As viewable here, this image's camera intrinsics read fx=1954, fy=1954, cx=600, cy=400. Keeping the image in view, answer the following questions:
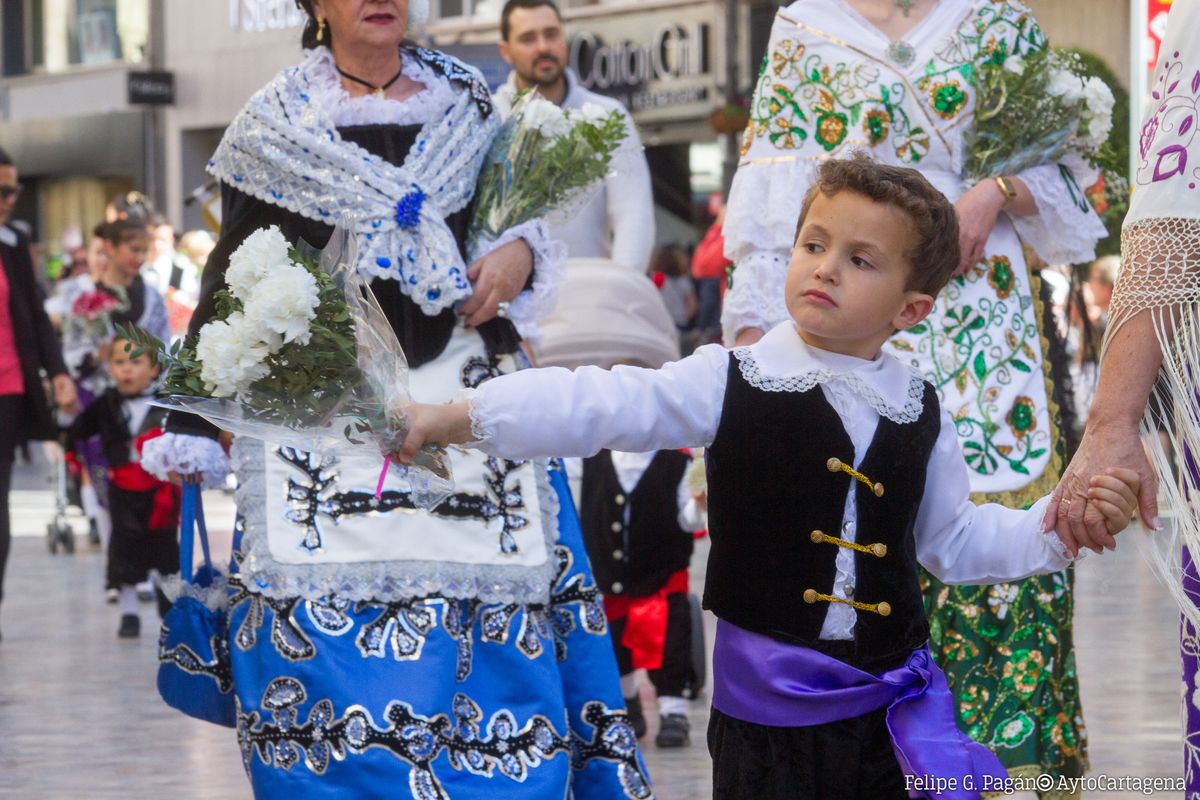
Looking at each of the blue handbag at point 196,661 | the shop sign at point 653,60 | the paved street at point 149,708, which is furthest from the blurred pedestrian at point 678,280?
the blue handbag at point 196,661

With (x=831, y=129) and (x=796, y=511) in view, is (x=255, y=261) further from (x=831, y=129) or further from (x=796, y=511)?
(x=831, y=129)

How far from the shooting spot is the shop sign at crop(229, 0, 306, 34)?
2731 cm

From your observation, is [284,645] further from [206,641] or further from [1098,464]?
[1098,464]

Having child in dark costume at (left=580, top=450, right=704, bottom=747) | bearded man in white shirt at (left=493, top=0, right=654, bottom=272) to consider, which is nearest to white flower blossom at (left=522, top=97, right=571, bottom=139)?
bearded man in white shirt at (left=493, top=0, right=654, bottom=272)

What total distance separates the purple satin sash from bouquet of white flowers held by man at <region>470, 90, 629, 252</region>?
1.57m

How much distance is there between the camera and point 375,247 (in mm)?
4238

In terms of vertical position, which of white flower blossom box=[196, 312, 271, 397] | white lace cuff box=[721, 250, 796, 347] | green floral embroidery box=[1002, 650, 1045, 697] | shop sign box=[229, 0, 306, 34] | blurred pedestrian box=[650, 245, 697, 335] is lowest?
blurred pedestrian box=[650, 245, 697, 335]

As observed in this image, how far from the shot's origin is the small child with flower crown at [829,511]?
313 centimetres

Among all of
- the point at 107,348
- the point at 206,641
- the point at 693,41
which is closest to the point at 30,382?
the point at 107,348

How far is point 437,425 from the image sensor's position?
115 inches

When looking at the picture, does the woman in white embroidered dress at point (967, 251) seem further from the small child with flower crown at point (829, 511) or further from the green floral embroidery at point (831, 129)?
the small child with flower crown at point (829, 511)

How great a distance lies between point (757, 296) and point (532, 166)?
599 millimetres

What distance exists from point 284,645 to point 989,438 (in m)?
1.62

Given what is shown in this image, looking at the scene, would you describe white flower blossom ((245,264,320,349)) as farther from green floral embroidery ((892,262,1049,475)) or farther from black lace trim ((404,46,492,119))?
green floral embroidery ((892,262,1049,475))
